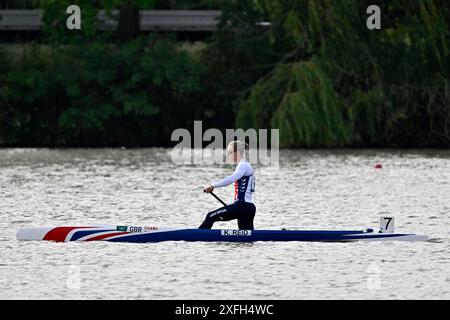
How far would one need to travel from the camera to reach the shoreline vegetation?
42969 millimetres

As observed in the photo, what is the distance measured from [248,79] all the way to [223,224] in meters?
26.4

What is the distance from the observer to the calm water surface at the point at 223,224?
16078 millimetres

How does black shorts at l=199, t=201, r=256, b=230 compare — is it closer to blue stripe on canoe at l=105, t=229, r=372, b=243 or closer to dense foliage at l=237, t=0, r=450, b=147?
blue stripe on canoe at l=105, t=229, r=372, b=243

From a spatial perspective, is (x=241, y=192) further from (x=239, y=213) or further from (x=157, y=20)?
(x=157, y=20)

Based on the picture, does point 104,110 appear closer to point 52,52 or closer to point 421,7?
point 52,52

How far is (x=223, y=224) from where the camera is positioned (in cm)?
2317

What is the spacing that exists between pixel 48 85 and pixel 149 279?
34.8 m

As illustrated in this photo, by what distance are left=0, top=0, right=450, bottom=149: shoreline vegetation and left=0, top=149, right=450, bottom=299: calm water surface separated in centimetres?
425

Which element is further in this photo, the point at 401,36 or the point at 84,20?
the point at 84,20

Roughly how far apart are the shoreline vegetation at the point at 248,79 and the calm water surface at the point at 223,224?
14.0 feet

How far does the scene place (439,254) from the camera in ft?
61.5

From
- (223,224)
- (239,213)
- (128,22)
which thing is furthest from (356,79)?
(239,213)

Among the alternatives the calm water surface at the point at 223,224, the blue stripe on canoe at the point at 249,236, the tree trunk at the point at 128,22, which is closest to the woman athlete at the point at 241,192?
the blue stripe on canoe at the point at 249,236
